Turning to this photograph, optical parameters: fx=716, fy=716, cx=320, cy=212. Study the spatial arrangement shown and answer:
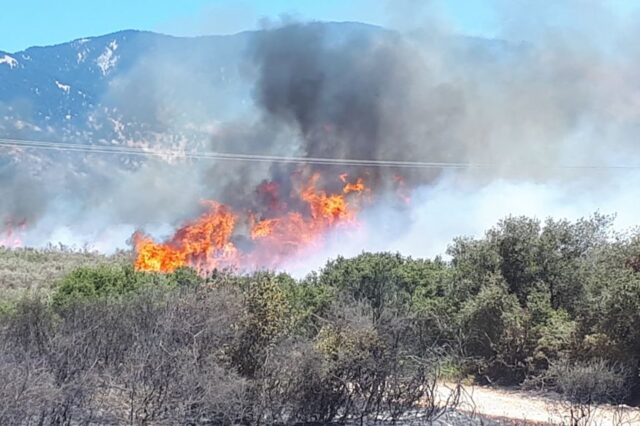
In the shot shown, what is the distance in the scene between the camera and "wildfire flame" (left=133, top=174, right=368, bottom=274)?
198 ft

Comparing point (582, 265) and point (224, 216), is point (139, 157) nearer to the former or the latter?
point (224, 216)

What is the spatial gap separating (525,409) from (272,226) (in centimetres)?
3910

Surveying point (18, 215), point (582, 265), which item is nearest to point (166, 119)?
point (18, 215)

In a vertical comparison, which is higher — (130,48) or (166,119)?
(130,48)

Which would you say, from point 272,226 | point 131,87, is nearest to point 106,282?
point 272,226

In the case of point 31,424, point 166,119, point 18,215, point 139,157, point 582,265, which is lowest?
point 31,424

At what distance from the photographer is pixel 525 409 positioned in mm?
26281

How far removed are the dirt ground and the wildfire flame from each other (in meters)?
33.0

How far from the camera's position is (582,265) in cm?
3325

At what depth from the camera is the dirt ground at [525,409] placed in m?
22.8

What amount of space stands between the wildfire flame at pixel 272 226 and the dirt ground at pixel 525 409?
33019 millimetres

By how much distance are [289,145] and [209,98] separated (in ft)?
158

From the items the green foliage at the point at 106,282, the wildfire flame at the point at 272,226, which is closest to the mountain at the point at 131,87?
the wildfire flame at the point at 272,226

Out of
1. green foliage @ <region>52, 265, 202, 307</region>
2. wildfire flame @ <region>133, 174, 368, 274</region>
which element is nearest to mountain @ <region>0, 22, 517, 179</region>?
wildfire flame @ <region>133, 174, 368, 274</region>
